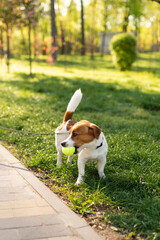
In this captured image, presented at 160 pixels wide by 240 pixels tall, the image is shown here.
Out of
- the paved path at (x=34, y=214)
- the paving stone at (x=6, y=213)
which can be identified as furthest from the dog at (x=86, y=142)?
the paving stone at (x=6, y=213)

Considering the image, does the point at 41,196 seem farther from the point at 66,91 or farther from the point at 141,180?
the point at 66,91

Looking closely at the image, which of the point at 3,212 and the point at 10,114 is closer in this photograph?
the point at 3,212

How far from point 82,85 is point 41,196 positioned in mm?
8753

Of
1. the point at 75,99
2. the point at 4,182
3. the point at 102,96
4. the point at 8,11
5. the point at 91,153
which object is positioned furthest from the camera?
the point at 8,11

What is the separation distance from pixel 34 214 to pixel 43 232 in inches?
14.5

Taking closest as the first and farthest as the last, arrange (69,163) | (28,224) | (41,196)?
1. (28,224)
2. (41,196)
3. (69,163)

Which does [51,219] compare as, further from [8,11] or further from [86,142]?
[8,11]

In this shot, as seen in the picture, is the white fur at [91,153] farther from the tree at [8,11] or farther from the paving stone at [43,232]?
the tree at [8,11]

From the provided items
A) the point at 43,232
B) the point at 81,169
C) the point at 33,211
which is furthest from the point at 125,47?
the point at 43,232

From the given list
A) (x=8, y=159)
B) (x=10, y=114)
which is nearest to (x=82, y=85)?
(x=10, y=114)

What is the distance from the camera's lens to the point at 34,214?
123 inches

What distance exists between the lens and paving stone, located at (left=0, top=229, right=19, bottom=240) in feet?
8.70

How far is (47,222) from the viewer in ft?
9.71

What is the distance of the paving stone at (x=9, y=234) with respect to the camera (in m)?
2.65
